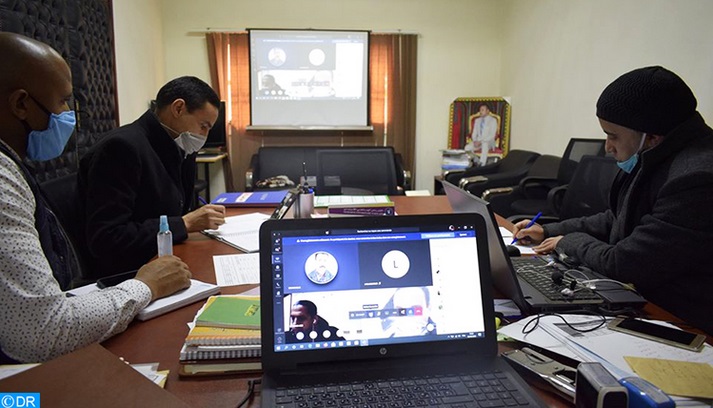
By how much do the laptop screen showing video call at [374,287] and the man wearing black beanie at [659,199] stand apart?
69 cm

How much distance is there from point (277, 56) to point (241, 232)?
145 inches

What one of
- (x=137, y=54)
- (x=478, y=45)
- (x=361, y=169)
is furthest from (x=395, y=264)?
(x=478, y=45)

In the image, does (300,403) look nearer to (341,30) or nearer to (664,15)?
(664,15)

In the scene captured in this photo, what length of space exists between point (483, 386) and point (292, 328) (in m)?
0.33

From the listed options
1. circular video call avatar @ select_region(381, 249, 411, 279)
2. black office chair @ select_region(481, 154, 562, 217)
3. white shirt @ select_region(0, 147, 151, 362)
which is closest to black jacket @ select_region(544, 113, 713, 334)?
circular video call avatar @ select_region(381, 249, 411, 279)

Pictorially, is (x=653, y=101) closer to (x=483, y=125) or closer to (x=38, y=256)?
(x=38, y=256)

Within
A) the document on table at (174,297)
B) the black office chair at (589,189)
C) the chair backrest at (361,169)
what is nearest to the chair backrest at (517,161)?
the black office chair at (589,189)

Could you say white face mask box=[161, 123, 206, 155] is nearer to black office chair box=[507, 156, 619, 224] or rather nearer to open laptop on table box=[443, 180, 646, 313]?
open laptop on table box=[443, 180, 646, 313]

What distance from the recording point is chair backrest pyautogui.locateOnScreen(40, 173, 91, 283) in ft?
5.54

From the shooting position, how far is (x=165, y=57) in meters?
5.23

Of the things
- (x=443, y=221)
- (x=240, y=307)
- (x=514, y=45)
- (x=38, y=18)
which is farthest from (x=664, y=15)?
(x=38, y=18)

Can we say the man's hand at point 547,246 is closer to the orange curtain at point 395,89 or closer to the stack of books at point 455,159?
the stack of books at point 455,159

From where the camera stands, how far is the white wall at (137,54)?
→ 156 inches

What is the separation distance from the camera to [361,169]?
3.27m
